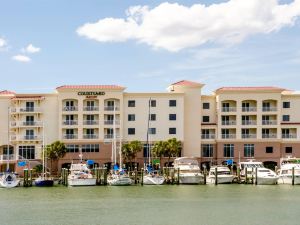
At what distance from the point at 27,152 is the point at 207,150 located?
30.2m

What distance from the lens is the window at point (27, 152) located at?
94438 millimetres

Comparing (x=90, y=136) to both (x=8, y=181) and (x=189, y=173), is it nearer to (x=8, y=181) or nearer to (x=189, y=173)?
(x=8, y=181)

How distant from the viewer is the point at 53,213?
1972 inches

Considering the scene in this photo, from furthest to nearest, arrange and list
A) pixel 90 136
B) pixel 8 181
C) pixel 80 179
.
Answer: pixel 90 136, pixel 80 179, pixel 8 181

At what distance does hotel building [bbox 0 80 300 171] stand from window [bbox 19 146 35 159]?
0.54 feet

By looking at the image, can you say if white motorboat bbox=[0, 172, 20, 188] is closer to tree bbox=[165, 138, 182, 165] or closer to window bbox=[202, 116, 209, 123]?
tree bbox=[165, 138, 182, 165]

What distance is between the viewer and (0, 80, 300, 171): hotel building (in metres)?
94.8

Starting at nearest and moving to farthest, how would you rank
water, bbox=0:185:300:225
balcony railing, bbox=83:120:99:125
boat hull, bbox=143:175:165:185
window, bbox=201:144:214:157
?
water, bbox=0:185:300:225 → boat hull, bbox=143:175:165:185 → balcony railing, bbox=83:120:99:125 → window, bbox=201:144:214:157

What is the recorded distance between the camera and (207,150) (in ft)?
322

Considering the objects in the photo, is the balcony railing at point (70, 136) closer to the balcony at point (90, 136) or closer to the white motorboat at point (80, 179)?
the balcony at point (90, 136)

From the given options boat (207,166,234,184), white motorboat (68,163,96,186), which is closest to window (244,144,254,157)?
boat (207,166,234,184)

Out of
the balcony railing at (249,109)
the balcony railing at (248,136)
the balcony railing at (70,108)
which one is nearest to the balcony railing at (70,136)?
the balcony railing at (70,108)

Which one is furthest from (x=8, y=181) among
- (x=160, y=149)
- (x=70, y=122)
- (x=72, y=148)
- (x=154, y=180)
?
(x=160, y=149)

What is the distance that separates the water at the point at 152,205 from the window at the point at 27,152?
2148 centimetres
